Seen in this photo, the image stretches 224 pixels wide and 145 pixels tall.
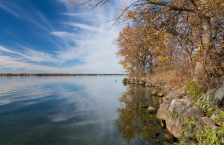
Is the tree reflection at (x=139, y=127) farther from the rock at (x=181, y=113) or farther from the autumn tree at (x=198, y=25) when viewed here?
the autumn tree at (x=198, y=25)

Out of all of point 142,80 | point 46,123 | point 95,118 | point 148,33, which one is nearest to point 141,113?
point 95,118

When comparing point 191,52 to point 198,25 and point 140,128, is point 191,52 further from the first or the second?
point 140,128

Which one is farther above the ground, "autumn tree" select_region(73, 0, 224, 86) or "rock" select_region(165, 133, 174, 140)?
"autumn tree" select_region(73, 0, 224, 86)

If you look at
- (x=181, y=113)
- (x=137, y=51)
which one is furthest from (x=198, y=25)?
(x=137, y=51)

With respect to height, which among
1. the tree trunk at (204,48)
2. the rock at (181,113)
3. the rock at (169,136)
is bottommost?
the rock at (169,136)

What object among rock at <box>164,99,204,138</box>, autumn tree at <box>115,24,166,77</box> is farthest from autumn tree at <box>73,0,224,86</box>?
autumn tree at <box>115,24,166,77</box>

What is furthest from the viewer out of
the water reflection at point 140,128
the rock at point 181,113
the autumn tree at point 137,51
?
the autumn tree at point 137,51

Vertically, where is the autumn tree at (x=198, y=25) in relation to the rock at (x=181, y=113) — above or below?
above

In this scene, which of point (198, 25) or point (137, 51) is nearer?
point (198, 25)

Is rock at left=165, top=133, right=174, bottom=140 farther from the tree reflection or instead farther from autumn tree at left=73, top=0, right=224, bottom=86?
autumn tree at left=73, top=0, right=224, bottom=86

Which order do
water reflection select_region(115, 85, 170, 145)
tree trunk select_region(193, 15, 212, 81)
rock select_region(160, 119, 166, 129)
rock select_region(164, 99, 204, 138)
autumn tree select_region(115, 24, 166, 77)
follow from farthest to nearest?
autumn tree select_region(115, 24, 166, 77)
tree trunk select_region(193, 15, 212, 81)
rock select_region(160, 119, 166, 129)
rock select_region(164, 99, 204, 138)
water reflection select_region(115, 85, 170, 145)

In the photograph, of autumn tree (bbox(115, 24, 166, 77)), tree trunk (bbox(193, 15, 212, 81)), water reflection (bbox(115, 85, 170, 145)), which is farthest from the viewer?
autumn tree (bbox(115, 24, 166, 77))

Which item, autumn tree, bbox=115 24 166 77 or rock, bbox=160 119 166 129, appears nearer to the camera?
rock, bbox=160 119 166 129

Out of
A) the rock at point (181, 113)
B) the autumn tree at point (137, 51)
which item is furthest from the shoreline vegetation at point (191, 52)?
the autumn tree at point (137, 51)
